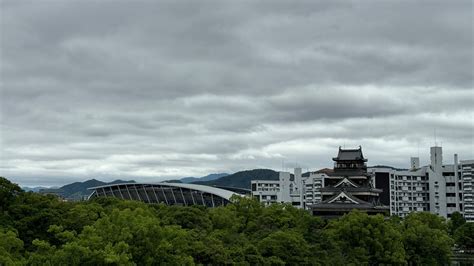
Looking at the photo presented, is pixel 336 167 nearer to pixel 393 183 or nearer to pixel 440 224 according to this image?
pixel 440 224

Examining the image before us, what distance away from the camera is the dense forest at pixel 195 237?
74.8ft

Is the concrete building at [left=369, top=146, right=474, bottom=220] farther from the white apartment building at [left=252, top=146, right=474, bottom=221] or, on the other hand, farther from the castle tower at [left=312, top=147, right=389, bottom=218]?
the castle tower at [left=312, top=147, right=389, bottom=218]

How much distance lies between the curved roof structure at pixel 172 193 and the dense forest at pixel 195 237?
45.2 m

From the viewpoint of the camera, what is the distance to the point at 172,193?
10031 centimetres

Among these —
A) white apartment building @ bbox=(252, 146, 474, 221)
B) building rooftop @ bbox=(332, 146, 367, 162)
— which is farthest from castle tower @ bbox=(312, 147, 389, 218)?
white apartment building @ bbox=(252, 146, 474, 221)

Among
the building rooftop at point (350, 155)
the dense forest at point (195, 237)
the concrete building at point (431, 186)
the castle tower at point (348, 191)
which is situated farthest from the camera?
the concrete building at point (431, 186)

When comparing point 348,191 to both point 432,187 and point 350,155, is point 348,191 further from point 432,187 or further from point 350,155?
point 432,187

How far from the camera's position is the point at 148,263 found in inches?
945

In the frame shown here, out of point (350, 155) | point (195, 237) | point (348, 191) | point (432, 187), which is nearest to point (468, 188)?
point (432, 187)

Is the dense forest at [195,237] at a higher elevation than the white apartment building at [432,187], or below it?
below

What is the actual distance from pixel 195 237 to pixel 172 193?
6847cm

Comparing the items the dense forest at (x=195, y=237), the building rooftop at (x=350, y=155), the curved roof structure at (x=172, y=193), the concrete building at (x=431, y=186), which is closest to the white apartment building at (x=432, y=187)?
the concrete building at (x=431, y=186)

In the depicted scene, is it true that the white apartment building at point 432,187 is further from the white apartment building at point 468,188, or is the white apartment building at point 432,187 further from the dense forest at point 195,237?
the dense forest at point 195,237

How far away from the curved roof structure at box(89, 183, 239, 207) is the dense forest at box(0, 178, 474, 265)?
45244mm
